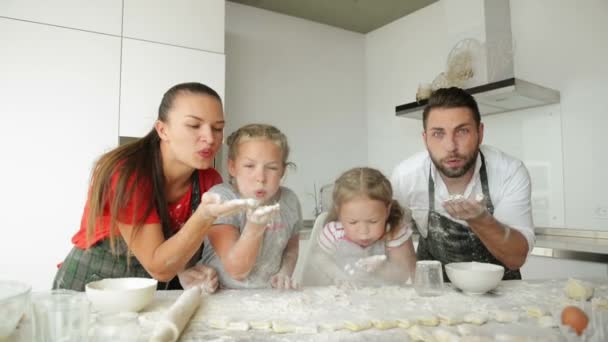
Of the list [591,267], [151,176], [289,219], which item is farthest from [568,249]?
[151,176]

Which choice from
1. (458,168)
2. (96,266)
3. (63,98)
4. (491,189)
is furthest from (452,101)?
(63,98)

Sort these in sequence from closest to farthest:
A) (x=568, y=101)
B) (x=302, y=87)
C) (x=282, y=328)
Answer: (x=282, y=328), (x=568, y=101), (x=302, y=87)

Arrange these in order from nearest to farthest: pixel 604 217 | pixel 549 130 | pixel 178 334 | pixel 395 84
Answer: pixel 178 334 < pixel 604 217 < pixel 549 130 < pixel 395 84

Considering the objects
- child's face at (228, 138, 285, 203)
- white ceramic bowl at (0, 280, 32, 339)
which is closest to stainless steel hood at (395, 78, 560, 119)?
child's face at (228, 138, 285, 203)

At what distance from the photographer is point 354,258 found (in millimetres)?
1364

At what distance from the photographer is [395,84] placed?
136 inches

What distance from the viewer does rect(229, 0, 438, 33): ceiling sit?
3.10 meters

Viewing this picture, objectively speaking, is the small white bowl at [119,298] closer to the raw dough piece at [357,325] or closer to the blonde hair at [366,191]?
the raw dough piece at [357,325]

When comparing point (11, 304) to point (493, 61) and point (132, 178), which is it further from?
point (493, 61)

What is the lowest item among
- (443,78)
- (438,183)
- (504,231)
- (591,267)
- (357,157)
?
(591,267)

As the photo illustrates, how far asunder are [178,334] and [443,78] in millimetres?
2343

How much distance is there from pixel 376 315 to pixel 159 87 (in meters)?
1.87

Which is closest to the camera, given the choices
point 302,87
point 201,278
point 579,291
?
point 579,291

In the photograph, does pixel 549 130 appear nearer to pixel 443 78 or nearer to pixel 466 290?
pixel 443 78
